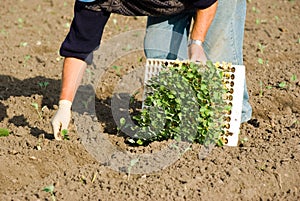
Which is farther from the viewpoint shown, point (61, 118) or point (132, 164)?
point (61, 118)

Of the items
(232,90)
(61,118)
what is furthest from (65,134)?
(232,90)

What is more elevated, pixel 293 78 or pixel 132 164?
pixel 293 78

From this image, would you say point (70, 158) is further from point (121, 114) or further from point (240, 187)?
point (240, 187)

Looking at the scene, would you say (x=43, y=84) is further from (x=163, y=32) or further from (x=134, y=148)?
(x=134, y=148)

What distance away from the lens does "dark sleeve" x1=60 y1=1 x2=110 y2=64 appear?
3.30 meters

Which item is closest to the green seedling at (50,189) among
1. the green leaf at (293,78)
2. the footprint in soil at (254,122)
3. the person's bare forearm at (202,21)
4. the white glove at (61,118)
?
the white glove at (61,118)

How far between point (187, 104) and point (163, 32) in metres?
0.68

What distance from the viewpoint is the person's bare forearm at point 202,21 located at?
3307 mm

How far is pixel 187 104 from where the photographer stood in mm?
3164

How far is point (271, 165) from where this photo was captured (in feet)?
10.3

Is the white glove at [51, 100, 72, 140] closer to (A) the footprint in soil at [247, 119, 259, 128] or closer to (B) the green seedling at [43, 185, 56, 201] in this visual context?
(B) the green seedling at [43, 185, 56, 201]

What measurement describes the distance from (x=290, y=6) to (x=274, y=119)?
395 centimetres

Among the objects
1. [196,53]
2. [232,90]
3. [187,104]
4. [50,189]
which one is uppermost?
[196,53]

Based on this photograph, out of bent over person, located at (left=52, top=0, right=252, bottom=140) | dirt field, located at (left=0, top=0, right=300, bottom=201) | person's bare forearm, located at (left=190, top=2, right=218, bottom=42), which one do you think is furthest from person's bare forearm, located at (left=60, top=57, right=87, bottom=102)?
person's bare forearm, located at (left=190, top=2, right=218, bottom=42)
